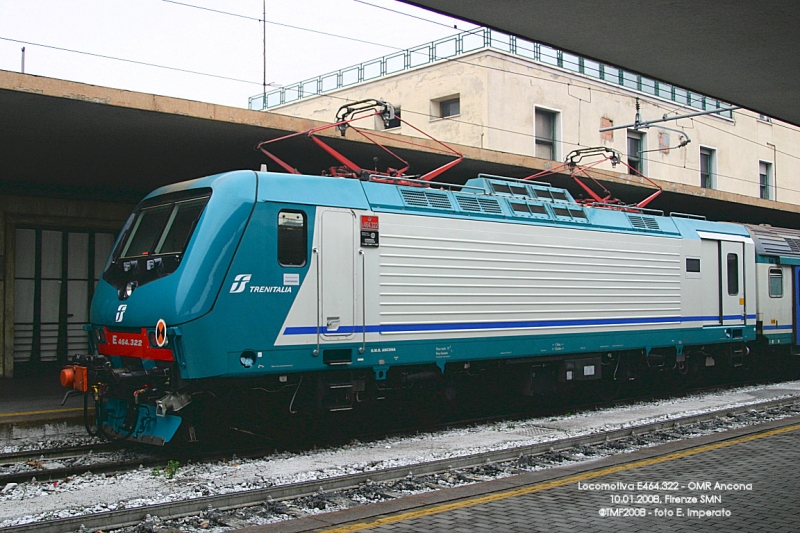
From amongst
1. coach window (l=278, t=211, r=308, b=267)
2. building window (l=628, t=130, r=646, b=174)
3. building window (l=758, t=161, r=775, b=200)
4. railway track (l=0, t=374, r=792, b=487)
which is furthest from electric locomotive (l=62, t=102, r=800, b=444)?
building window (l=758, t=161, r=775, b=200)

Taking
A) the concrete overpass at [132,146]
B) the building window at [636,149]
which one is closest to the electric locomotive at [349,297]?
the concrete overpass at [132,146]

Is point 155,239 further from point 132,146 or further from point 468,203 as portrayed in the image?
point 468,203

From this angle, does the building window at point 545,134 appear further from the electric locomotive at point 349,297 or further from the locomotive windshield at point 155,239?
the locomotive windshield at point 155,239

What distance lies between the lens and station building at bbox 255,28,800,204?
2334 centimetres

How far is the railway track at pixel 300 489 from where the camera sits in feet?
20.0

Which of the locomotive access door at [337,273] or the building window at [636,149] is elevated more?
the building window at [636,149]

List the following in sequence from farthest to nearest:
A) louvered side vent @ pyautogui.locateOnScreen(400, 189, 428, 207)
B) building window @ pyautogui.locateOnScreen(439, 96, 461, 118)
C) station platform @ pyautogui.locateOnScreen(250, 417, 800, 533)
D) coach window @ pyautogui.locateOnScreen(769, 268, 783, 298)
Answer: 1. building window @ pyautogui.locateOnScreen(439, 96, 461, 118)
2. coach window @ pyautogui.locateOnScreen(769, 268, 783, 298)
3. louvered side vent @ pyautogui.locateOnScreen(400, 189, 428, 207)
4. station platform @ pyautogui.locateOnScreen(250, 417, 800, 533)

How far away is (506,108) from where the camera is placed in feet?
76.7

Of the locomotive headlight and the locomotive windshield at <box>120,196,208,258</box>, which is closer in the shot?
the locomotive windshield at <box>120,196,208,258</box>

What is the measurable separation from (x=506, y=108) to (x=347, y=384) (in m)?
15.1

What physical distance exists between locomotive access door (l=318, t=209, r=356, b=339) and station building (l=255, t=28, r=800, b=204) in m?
13.5

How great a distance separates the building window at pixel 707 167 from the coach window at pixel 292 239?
23964 millimetres

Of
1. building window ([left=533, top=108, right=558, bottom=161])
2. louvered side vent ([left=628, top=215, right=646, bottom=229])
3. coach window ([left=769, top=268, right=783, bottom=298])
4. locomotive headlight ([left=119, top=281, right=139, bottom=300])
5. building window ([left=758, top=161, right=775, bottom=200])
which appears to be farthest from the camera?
building window ([left=758, top=161, right=775, bottom=200])

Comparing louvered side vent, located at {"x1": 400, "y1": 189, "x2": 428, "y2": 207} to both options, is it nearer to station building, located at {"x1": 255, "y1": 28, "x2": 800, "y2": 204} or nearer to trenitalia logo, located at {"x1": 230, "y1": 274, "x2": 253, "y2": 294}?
trenitalia logo, located at {"x1": 230, "y1": 274, "x2": 253, "y2": 294}
